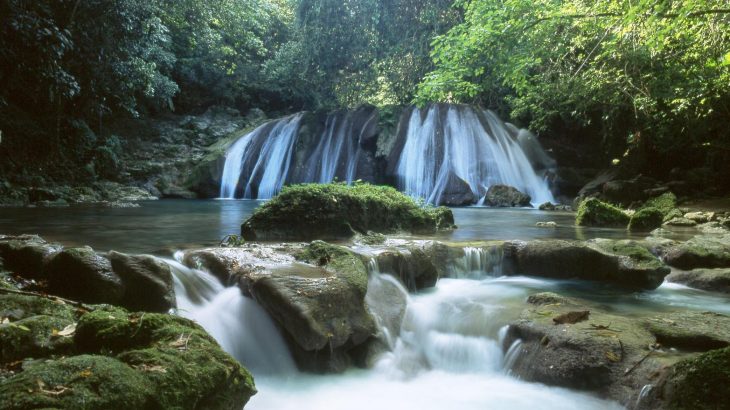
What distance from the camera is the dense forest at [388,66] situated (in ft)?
30.6

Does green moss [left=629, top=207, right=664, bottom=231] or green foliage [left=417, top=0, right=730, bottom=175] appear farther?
green moss [left=629, top=207, right=664, bottom=231]

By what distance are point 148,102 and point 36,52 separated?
1186cm

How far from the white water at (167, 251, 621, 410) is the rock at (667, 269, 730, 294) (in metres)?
2.51

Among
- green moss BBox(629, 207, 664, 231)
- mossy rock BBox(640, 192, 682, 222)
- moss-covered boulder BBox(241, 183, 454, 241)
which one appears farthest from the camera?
mossy rock BBox(640, 192, 682, 222)

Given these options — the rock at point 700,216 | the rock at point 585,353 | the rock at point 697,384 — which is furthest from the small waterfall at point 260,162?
the rock at point 697,384

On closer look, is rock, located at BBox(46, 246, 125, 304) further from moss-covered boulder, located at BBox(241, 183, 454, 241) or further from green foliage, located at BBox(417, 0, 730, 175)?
green foliage, located at BBox(417, 0, 730, 175)

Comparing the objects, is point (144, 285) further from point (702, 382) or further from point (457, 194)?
point (457, 194)

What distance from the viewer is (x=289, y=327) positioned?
4.39 m

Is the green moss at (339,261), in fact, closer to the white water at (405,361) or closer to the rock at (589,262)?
the white water at (405,361)

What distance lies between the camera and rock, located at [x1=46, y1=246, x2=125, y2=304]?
4.26 metres

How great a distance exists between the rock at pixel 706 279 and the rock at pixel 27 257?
7.35m

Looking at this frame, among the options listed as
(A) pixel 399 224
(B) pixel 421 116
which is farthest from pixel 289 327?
(B) pixel 421 116

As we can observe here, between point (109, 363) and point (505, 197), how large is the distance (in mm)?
16771

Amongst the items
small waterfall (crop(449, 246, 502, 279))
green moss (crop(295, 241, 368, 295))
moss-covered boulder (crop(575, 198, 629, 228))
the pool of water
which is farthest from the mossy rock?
green moss (crop(295, 241, 368, 295))
